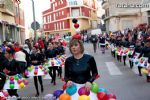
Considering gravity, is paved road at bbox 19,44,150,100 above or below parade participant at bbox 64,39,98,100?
below

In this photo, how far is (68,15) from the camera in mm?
109125

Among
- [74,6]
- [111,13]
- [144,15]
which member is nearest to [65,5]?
[74,6]

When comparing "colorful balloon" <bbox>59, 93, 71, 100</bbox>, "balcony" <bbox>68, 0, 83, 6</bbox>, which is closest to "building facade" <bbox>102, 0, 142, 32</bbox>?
"balcony" <bbox>68, 0, 83, 6</bbox>

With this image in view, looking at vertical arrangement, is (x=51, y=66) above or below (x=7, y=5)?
below

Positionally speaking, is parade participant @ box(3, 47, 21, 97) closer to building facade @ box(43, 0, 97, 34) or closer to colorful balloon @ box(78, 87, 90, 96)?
colorful balloon @ box(78, 87, 90, 96)

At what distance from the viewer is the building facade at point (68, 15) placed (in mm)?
109125

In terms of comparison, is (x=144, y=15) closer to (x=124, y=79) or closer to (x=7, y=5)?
(x=7, y=5)

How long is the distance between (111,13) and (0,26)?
33856mm

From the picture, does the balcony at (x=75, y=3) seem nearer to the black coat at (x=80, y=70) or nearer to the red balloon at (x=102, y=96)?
the black coat at (x=80, y=70)

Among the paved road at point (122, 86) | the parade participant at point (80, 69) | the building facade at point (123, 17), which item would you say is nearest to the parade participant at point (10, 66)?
the paved road at point (122, 86)

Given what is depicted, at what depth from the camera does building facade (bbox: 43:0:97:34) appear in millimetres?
109125

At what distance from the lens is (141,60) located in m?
15.2

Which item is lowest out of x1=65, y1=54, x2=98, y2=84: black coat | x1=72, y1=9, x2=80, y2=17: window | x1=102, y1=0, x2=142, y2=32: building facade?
x1=65, y1=54, x2=98, y2=84: black coat

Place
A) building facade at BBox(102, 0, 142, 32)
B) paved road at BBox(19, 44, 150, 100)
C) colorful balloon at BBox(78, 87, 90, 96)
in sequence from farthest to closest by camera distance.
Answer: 1. building facade at BBox(102, 0, 142, 32)
2. paved road at BBox(19, 44, 150, 100)
3. colorful balloon at BBox(78, 87, 90, 96)
